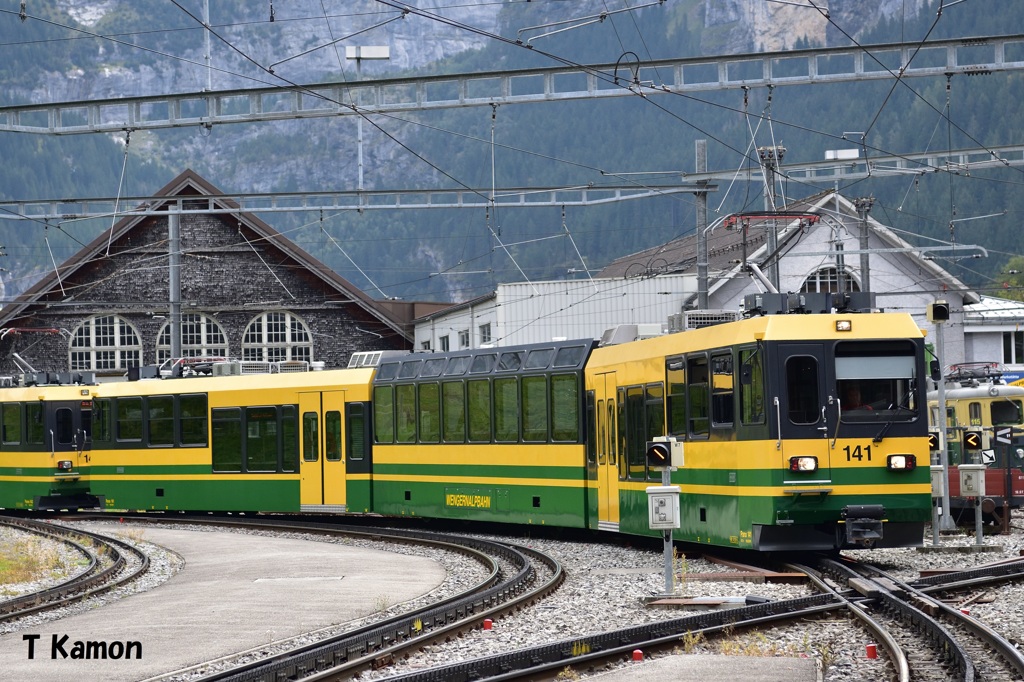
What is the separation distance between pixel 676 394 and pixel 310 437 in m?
10.3

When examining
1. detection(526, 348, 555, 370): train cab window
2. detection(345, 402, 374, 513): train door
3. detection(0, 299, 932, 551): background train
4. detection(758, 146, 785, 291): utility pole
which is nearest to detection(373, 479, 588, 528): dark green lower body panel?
detection(0, 299, 932, 551): background train

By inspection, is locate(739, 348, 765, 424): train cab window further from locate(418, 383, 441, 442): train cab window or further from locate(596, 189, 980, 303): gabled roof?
locate(596, 189, 980, 303): gabled roof

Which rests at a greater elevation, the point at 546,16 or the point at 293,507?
the point at 546,16

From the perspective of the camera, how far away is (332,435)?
2675 cm

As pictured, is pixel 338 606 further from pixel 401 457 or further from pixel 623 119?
pixel 623 119

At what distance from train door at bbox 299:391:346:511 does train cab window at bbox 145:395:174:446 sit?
10.3 feet

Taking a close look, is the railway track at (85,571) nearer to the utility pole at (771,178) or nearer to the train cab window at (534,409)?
the train cab window at (534,409)

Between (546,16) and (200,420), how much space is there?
159 metres

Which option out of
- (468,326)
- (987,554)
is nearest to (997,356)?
(468,326)

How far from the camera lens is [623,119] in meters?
136

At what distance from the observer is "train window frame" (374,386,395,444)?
84.4 feet

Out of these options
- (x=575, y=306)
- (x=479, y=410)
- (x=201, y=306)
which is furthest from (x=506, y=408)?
(x=201, y=306)

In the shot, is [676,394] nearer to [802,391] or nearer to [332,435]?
[802,391]

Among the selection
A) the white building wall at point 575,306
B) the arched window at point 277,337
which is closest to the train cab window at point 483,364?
the white building wall at point 575,306
